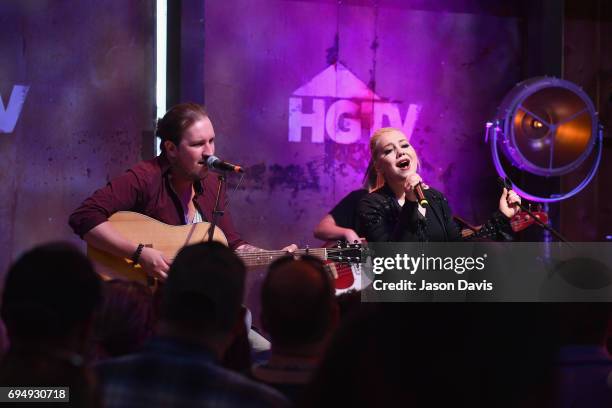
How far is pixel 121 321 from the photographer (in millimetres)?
2283

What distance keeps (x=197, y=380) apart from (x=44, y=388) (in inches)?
13.1

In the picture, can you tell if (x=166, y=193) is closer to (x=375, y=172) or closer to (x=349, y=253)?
(x=349, y=253)

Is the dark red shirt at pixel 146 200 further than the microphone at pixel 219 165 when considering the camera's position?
Yes

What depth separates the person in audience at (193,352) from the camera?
176 centimetres

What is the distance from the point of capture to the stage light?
19.4 ft

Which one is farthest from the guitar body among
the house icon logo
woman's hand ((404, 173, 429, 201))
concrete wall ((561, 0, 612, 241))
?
concrete wall ((561, 0, 612, 241))

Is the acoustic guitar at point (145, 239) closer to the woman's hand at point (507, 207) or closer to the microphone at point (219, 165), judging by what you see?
the microphone at point (219, 165)

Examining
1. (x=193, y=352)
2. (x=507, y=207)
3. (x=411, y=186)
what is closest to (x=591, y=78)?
(x=507, y=207)

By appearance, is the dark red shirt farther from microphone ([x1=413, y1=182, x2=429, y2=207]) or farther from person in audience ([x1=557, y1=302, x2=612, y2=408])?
person in audience ([x1=557, y1=302, x2=612, y2=408])

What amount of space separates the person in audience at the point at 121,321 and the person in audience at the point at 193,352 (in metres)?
0.30

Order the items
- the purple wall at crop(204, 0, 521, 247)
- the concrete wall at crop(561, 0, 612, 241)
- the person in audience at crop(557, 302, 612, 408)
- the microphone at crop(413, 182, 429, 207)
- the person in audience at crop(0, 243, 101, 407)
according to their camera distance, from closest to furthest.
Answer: the person in audience at crop(0, 243, 101, 407), the person in audience at crop(557, 302, 612, 408), the microphone at crop(413, 182, 429, 207), the purple wall at crop(204, 0, 521, 247), the concrete wall at crop(561, 0, 612, 241)

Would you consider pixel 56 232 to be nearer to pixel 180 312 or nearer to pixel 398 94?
pixel 398 94

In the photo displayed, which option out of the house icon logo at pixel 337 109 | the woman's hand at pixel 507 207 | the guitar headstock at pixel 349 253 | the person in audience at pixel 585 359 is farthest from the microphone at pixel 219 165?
the person in audience at pixel 585 359

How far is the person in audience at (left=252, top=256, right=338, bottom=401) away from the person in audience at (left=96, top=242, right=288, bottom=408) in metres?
0.11
